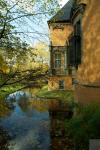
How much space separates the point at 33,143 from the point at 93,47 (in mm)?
7091

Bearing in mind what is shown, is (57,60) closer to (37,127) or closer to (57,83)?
(57,83)

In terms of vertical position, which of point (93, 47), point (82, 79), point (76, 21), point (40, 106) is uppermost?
point (76, 21)

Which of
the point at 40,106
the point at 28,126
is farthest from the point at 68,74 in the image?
the point at 28,126

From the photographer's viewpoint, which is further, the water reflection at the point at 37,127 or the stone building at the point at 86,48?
the stone building at the point at 86,48

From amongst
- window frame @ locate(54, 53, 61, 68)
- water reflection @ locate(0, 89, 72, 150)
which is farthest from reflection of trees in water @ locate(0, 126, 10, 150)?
window frame @ locate(54, 53, 61, 68)

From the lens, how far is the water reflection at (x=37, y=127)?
52.4 ft

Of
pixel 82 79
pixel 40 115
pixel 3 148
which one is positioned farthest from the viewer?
pixel 40 115

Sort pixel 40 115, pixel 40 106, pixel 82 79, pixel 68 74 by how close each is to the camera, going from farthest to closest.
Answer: pixel 68 74
pixel 40 106
pixel 40 115
pixel 82 79

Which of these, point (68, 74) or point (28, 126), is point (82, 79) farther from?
point (68, 74)

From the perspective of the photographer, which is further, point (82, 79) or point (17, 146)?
point (82, 79)

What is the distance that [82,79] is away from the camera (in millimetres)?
23297

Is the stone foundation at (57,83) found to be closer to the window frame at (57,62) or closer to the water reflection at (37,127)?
the window frame at (57,62)

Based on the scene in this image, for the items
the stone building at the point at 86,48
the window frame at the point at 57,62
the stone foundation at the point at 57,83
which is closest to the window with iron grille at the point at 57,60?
the window frame at the point at 57,62

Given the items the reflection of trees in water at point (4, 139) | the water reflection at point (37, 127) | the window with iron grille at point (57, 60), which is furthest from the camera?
the window with iron grille at point (57, 60)
